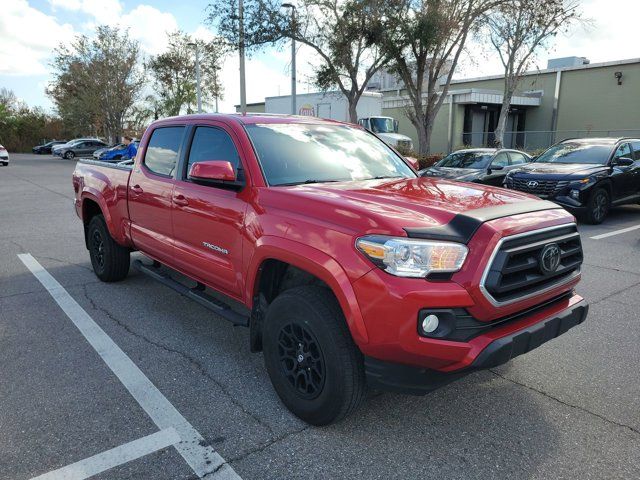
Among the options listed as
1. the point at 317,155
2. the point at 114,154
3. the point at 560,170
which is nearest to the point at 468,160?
the point at 560,170

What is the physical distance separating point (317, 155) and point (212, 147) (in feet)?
2.93

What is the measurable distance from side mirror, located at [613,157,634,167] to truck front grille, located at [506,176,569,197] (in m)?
1.51

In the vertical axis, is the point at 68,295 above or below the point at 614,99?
below

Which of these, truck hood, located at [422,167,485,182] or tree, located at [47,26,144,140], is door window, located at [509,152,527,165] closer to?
truck hood, located at [422,167,485,182]

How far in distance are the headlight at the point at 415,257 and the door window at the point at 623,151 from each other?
32.1ft

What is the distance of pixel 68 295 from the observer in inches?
212

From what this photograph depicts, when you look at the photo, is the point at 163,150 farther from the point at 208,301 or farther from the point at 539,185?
the point at 539,185

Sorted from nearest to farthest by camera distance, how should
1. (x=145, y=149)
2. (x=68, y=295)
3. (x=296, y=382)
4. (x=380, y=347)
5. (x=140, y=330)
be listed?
1. (x=380, y=347)
2. (x=296, y=382)
3. (x=140, y=330)
4. (x=145, y=149)
5. (x=68, y=295)

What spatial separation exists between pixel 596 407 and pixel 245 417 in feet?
7.46

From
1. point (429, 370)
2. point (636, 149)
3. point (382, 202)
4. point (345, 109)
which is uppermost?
point (345, 109)

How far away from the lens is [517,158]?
14.2 m

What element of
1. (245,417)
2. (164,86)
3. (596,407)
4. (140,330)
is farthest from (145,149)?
(164,86)

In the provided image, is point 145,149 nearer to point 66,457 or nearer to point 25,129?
point 66,457

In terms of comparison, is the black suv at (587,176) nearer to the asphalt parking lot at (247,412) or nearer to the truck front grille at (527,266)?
the asphalt parking lot at (247,412)
